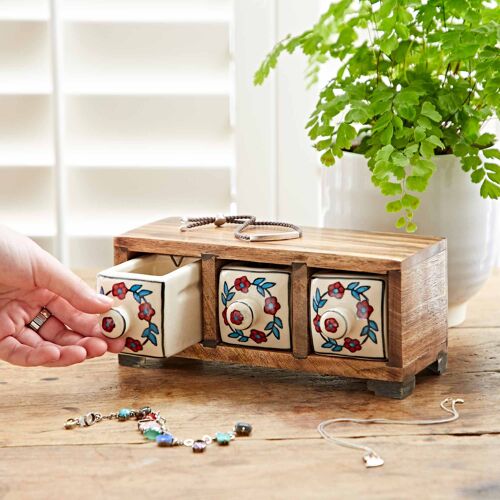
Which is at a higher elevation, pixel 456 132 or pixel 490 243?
pixel 456 132

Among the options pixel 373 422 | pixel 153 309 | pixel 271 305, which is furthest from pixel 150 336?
pixel 373 422

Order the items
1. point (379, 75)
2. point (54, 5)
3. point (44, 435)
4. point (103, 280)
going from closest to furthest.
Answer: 1. point (44, 435)
2. point (103, 280)
3. point (379, 75)
4. point (54, 5)

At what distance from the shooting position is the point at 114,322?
1134 mm

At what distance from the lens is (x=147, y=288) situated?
1.12 metres

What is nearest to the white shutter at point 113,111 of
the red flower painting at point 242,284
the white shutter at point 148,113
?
the white shutter at point 148,113

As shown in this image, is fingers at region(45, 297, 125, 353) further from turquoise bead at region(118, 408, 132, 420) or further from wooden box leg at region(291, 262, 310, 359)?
wooden box leg at region(291, 262, 310, 359)

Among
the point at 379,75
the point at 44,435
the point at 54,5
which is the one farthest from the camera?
the point at 54,5

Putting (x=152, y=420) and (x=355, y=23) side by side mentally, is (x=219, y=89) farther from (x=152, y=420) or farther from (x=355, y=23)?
(x=152, y=420)

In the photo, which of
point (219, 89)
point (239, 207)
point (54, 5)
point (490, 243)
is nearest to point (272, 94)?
point (219, 89)

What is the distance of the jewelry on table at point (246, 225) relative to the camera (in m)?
1.15

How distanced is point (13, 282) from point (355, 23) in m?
0.53

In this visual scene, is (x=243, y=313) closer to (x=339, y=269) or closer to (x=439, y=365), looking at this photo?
(x=339, y=269)

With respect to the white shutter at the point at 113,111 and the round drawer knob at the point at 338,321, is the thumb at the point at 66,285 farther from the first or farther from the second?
the white shutter at the point at 113,111

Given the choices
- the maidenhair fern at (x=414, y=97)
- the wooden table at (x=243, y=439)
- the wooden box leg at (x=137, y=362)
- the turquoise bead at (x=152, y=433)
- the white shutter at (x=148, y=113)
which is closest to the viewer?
the wooden table at (x=243, y=439)
